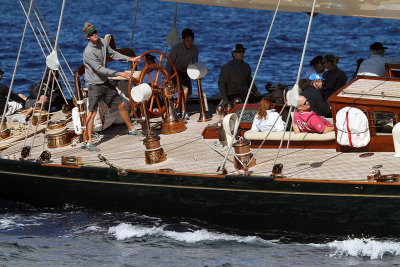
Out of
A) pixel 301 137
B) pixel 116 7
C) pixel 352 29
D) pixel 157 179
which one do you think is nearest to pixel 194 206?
pixel 157 179

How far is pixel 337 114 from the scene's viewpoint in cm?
1059

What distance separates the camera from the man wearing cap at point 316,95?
39.8 feet

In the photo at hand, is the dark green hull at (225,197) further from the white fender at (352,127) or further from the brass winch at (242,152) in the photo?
the white fender at (352,127)

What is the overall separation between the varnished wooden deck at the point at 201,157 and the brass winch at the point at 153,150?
0.31ft

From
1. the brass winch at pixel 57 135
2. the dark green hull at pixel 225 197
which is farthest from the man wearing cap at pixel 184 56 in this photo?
the dark green hull at pixel 225 197

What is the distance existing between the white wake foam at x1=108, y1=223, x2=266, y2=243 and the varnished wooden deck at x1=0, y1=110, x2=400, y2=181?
0.78 meters

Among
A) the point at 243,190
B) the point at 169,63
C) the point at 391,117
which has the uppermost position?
the point at 169,63

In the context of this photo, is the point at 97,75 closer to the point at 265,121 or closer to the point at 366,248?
the point at 265,121

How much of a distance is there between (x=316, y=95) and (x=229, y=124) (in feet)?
5.49

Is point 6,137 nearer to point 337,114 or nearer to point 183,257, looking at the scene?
point 183,257

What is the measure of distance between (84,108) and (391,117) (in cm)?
441

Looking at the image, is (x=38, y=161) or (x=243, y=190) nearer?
(x=243, y=190)

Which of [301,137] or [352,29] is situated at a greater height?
[352,29]

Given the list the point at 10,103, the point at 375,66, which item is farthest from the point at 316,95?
the point at 10,103
